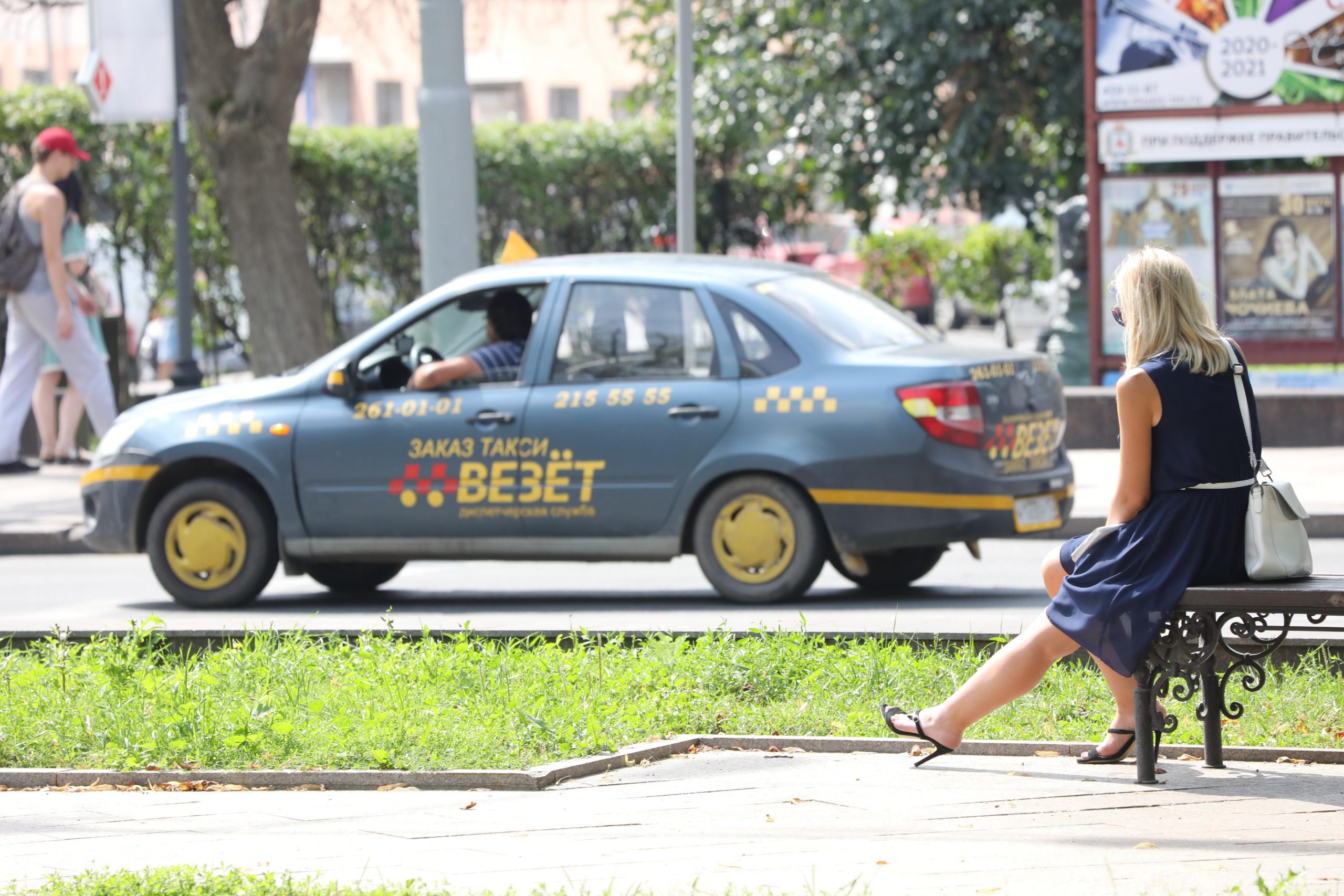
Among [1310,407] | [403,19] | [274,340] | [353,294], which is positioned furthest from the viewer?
[353,294]

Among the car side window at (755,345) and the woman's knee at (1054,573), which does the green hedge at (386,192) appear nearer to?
the car side window at (755,345)

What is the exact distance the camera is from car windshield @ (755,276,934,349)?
8867 mm

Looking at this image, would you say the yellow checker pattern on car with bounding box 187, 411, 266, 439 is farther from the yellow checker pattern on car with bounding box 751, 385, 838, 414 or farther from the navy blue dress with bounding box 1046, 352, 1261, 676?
the navy blue dress with bounding box 1046, 352, 1261, 676

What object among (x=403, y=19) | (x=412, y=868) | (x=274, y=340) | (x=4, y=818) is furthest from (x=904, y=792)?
(x=403, y=19)

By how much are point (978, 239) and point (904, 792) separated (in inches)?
999

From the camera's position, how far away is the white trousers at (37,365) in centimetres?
1424

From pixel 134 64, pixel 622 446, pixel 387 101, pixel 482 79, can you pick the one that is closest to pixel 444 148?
pixel 134 64

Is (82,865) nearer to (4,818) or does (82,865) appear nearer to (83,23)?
(4,818)

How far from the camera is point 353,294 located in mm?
20438

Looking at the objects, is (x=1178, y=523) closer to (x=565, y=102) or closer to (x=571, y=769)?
(x=571, y=769)

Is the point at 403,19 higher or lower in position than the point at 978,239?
higher

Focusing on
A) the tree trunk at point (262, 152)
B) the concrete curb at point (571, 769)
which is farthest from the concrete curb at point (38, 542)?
the concrete curb at point (571, 769)

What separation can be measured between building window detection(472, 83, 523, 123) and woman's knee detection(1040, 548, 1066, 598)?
47512 millimetres

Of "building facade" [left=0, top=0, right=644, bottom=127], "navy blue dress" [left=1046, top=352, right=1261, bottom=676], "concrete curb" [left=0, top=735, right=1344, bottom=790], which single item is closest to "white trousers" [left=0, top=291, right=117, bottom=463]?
"concrete curb" [left=0, top=735, right=1344, bottom=790]
